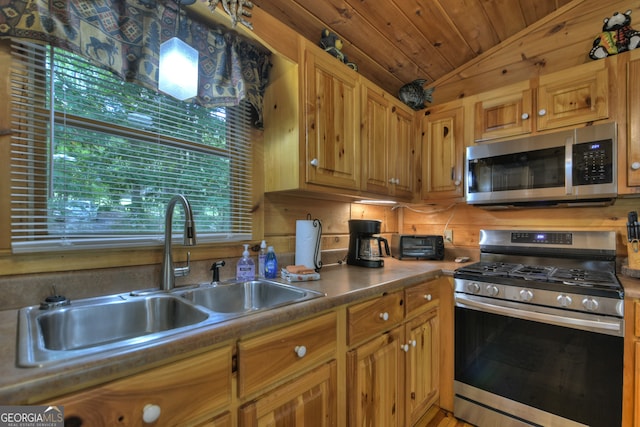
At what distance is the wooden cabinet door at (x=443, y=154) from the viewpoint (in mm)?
2150

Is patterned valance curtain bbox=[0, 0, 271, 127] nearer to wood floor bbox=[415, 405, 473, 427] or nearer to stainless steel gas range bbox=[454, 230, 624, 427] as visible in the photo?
stainless steel gas range bbox=[454, 230, 624, 427]

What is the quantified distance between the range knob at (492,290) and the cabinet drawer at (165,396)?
1444 millimetres

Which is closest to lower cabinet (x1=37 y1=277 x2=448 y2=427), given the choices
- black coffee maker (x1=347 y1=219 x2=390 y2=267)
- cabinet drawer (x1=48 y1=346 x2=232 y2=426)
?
cabinet drawer (x1=48 y1=346 x2=232 y2=426)

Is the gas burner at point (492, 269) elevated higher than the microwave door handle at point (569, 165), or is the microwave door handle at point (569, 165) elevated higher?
the microwave door handle at point (569, 165)

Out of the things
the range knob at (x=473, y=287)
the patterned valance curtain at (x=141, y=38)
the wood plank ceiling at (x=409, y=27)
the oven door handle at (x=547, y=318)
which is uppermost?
the wood plank ceiling at (x=409, y=27)

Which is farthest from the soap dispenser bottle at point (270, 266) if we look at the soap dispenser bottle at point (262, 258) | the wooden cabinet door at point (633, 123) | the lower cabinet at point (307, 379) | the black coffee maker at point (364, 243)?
the wooden cabinet door at point (633, 123)

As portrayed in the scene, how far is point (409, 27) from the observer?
1936 millimetres

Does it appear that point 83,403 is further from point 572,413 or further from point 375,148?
point 572,413

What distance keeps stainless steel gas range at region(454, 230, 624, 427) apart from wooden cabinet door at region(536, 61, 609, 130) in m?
0.72

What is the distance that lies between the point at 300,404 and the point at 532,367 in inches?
50.5

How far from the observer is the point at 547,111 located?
181 cm

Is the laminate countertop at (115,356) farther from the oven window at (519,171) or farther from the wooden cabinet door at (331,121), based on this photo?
the oven window at (519,171)

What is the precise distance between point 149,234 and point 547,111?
92.2 inches

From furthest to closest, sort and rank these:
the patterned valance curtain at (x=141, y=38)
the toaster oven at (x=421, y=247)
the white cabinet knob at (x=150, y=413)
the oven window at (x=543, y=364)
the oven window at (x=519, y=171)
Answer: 1. the toaster oven at (x=421, y=247)
2. the oven window at (x=519, y=171)
3. the oven window at (x=543, y=364)
4. the patterned valance curtain at (x=141, y=38)
5. the white cabinet knob at (x=150, y=413)
